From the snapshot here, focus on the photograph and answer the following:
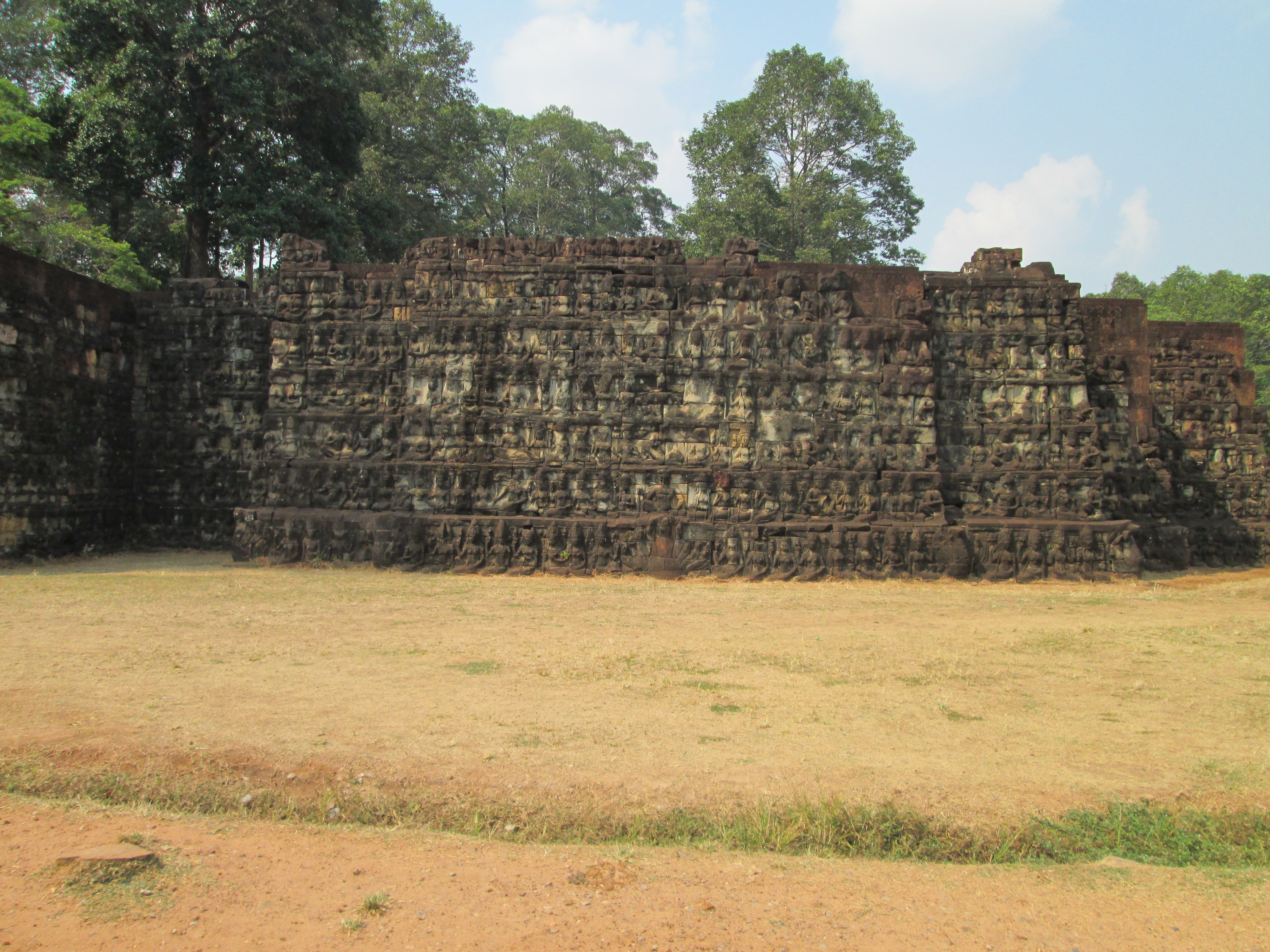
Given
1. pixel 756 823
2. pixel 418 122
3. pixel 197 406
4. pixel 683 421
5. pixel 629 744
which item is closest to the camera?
pixel 756 823

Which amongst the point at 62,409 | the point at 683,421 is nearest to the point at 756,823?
the point at 683,421

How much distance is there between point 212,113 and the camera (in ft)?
64.2

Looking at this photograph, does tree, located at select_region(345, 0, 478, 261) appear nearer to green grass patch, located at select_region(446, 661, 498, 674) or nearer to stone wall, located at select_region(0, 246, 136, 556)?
stone wall, located at select_region(0, 246, 136, 556)

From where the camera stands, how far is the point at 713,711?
17.0ft

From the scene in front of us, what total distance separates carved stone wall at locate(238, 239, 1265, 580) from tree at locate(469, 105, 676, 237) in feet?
84.2

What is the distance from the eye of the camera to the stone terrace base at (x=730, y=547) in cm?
1209

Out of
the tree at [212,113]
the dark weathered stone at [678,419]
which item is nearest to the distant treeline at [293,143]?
the tree at [212,113]

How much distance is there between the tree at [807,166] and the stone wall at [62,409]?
19809mm

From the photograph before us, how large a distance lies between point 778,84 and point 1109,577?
24.8 meters

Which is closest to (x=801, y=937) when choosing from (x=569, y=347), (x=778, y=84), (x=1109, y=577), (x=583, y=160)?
(x=569, y=347)

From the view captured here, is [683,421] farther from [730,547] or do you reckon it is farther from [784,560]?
[784,560]

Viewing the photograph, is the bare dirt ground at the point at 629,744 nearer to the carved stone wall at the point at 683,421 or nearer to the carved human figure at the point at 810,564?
the carved human figure at the point at 810,564

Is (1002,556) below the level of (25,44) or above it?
below

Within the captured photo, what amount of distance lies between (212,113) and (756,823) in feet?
72.9
